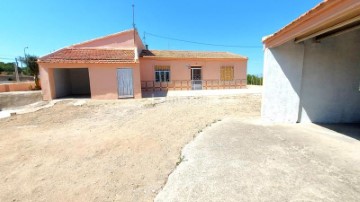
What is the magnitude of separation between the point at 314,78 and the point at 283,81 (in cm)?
95

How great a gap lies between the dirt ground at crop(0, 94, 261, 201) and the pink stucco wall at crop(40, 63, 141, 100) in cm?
331

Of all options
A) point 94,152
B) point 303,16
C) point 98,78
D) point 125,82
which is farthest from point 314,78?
point 98,78

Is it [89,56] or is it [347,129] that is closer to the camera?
[347,129]

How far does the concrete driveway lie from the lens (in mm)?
2584

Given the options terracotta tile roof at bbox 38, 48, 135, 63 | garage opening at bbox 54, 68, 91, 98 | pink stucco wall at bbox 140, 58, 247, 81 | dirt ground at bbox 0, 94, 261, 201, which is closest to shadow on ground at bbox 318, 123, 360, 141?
dirt ground at bbox 0, 94, 261, 201

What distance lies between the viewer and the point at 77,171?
3.63 metres

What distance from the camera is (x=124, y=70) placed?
39.5ft

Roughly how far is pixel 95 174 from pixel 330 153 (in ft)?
15.8

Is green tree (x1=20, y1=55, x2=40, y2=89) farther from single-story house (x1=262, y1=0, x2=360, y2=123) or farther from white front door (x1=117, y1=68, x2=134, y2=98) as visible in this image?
single-story house (x1=262, y1=0, x2=360, y2=123)

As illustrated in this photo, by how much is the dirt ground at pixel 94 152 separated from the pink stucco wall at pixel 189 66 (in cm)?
781

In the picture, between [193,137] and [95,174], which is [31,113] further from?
[193,137]

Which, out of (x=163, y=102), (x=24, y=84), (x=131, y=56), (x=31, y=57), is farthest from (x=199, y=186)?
(x=31, y=57)

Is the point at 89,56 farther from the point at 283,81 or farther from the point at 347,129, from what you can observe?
the point at 347,129

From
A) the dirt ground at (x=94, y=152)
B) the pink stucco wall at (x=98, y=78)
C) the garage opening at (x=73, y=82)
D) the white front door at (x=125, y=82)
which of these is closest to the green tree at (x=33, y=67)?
the garage opening at (x=73, y=82)
